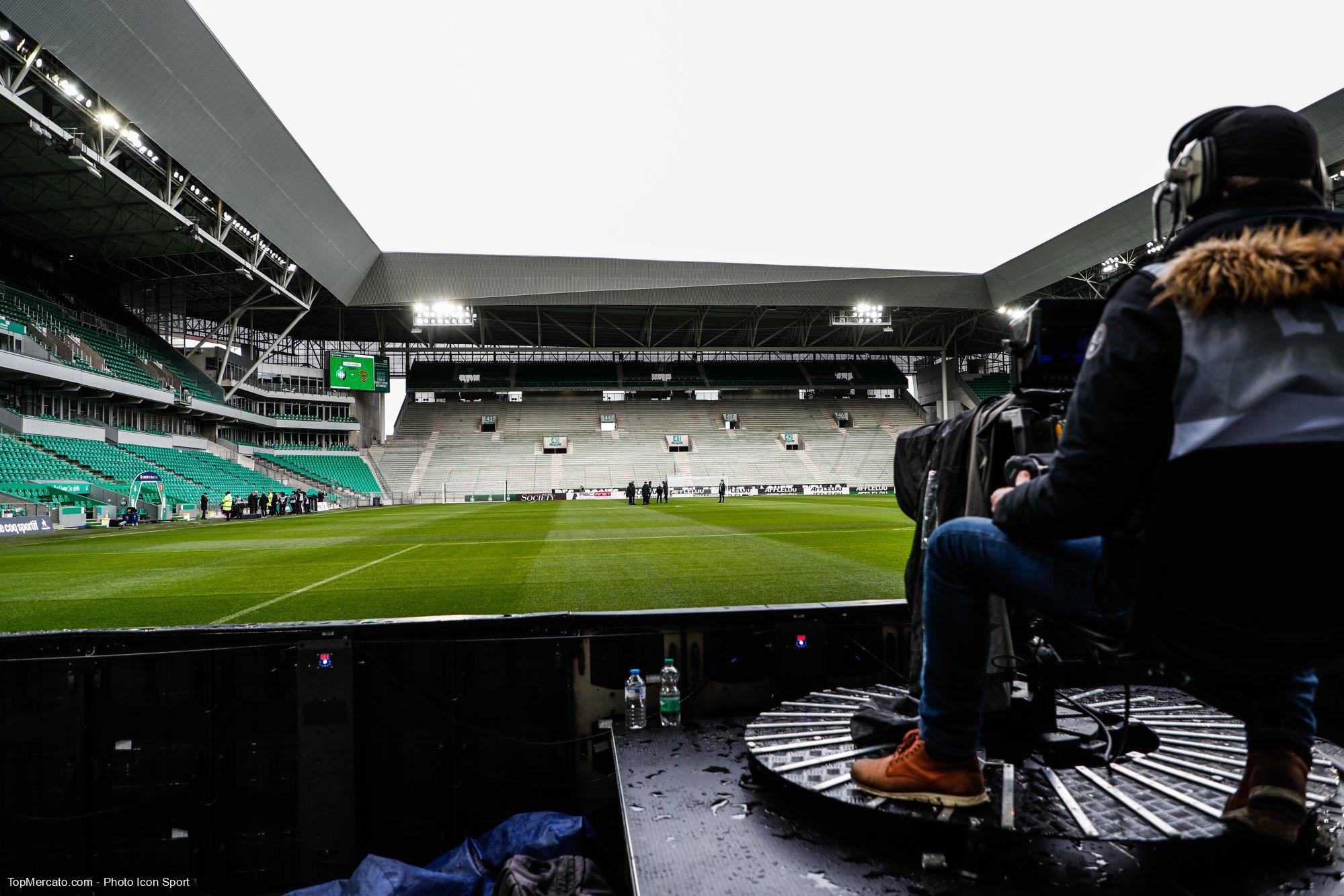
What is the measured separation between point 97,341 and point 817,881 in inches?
1446

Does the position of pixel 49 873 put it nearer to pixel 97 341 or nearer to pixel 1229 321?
pixel 1229 321

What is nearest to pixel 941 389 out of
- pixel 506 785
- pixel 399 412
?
pixel 399 412

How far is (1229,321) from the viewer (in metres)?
1.24

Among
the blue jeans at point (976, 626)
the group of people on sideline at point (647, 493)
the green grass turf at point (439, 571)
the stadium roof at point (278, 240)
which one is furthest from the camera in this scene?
the group of people on sideline at point (647, 493)

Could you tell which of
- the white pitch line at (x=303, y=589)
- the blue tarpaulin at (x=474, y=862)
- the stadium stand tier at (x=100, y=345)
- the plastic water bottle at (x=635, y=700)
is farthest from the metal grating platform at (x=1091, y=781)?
the stadium stand tier at (x=100, y=345)

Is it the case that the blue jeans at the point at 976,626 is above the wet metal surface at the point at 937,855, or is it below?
above

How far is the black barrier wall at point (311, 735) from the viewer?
312 centimetres

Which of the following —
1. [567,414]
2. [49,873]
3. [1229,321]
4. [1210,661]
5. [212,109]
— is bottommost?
[49,873]

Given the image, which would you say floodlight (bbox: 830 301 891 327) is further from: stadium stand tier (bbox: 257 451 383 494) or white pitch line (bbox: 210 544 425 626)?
white pitch line (bbox: 210 544 425 626)

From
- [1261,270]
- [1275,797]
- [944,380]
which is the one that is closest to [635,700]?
[1275,797]

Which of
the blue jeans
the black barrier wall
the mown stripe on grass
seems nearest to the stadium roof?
the mown stripe on grass

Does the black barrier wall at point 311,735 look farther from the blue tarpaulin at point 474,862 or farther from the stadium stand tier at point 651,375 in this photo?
the stadium stand tier at point 651,375

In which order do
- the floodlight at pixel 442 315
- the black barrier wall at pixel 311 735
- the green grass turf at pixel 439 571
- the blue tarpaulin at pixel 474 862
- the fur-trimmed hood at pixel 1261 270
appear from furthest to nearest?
the floodlight at pixel 442 315 < the green grass turf at pixel 439 571 < the black barrier wall at pixel 311 735 < the blue tarpaulin at pixel 474 862 < the fur-trimmed hood at pixel 1261 270

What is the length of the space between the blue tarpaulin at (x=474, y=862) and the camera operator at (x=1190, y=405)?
6.20 feet
